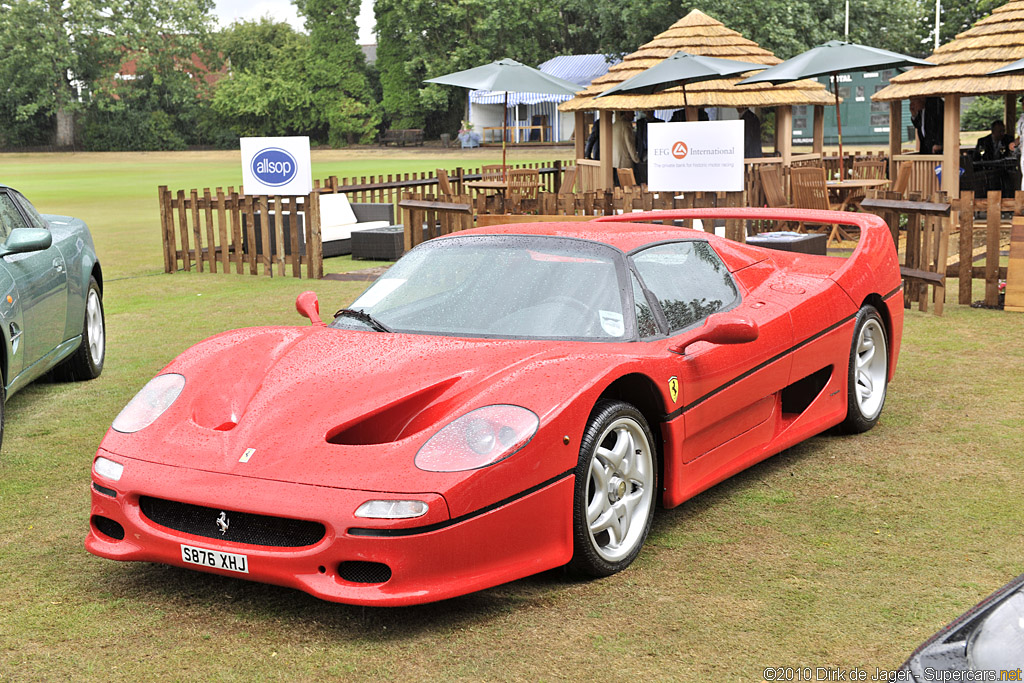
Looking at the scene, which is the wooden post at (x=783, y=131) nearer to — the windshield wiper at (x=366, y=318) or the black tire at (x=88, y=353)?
the black tire at (x=88, y=353)

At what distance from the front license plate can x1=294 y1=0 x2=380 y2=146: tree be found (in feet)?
233

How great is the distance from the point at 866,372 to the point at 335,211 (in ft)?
38.6

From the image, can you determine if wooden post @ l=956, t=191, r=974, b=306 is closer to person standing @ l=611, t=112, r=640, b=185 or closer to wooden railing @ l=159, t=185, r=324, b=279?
wooden railing @ l=159, t=185, r=324, b=279

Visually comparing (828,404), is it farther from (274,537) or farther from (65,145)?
(65,145)

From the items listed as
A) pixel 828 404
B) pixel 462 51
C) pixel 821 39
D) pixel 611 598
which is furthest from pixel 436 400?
pixel 462 51

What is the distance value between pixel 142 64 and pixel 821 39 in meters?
53.2

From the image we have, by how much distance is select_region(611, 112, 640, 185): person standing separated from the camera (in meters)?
21.1

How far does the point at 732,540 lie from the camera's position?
466 cm

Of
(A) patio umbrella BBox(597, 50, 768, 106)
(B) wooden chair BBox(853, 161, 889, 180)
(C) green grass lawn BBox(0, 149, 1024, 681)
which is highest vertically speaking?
(A) patio umbrella BBox(597, 50, 768, 106)

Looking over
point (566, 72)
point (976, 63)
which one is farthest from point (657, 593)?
point (566, 72)

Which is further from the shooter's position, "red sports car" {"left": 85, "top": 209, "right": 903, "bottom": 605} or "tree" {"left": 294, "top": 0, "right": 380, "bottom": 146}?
"tree" {"left": 294, "top": 0, "right": 380, "bottom": 146}

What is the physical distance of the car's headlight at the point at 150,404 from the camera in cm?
426

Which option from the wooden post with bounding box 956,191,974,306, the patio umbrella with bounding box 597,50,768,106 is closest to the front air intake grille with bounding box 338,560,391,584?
the wooden post with bounding box 956,191,974,306

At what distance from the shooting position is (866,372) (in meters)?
6.40
